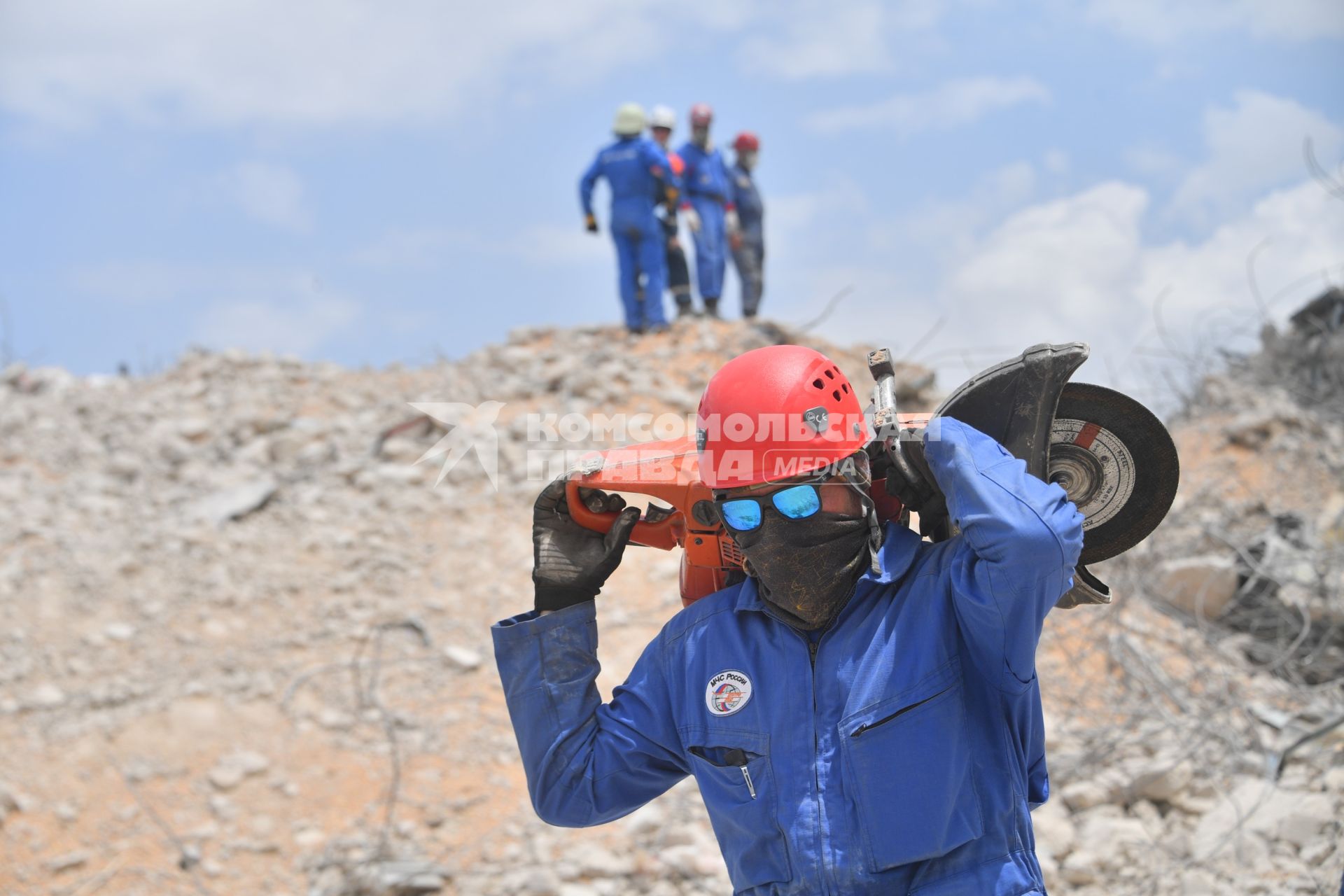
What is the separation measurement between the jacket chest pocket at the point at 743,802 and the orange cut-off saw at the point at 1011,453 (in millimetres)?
369

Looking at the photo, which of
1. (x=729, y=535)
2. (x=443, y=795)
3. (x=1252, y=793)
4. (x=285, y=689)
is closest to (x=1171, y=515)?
(x=1252, y=793)

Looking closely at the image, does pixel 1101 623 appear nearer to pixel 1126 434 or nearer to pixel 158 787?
pixel 1126 434

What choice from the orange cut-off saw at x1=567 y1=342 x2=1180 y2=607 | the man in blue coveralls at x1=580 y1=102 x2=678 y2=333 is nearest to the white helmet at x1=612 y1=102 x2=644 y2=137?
the man in blue coveralls at x1=580 y1=102 x2=678 y2=333

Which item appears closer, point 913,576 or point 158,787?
point 913,576

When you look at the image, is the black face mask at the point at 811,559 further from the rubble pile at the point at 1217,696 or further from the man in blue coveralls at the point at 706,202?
the man in blue coveralls at the point at 706,202

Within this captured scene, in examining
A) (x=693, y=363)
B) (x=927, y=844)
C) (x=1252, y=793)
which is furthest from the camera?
(x=693, y=363)

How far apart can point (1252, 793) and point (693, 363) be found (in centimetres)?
597

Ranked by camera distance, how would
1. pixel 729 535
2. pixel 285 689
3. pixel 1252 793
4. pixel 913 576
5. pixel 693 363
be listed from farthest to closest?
pixel 693 363, pixel 285 689, pixel 1252 793, pixel 729 535, pixel 913 576

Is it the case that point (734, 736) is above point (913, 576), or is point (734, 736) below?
below

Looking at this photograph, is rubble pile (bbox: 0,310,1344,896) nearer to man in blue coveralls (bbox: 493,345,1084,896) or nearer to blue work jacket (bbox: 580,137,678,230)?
blue work jacket (bbox: 580,137,678,230)

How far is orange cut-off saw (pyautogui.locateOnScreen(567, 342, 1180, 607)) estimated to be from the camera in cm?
196

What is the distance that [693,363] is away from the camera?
31.3ft

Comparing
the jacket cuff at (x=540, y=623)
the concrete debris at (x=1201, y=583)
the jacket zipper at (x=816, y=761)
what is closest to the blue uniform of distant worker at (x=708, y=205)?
the concrete debris at (x=1201, y=583)

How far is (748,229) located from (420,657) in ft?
20.1
